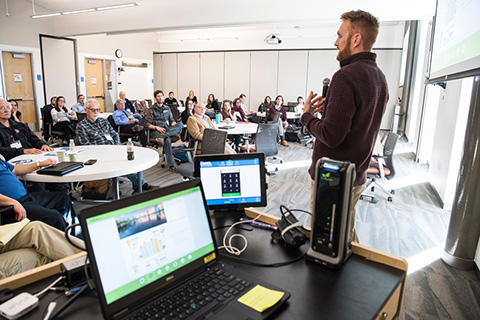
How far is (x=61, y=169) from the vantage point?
9.12 ft

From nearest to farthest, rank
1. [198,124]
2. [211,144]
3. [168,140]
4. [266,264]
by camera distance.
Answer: [266,264] → [211,144] → [198,124] → [168,140]

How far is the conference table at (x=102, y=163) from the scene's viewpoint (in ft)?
9.04

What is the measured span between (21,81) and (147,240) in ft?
36.7

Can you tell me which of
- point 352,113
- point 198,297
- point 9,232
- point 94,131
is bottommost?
point 9,232

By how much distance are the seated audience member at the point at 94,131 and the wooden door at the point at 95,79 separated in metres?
8.30

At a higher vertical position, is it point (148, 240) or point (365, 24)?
point (365, 24)

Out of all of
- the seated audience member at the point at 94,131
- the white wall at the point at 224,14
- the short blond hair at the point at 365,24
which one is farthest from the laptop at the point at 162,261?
the white wall at the point at 224,14

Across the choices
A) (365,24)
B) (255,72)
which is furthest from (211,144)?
(255,72)

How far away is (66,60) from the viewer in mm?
10773

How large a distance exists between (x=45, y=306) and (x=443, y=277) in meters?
2.90

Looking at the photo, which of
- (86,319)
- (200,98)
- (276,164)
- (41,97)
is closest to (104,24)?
(41,97)

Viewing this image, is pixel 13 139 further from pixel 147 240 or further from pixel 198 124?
pixel 147 240

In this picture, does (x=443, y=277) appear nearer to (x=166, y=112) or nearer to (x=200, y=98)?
(x=166, y=112)

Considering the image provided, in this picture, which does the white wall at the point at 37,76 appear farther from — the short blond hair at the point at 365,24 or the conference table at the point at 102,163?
the short blond hair at the point at 365,24
